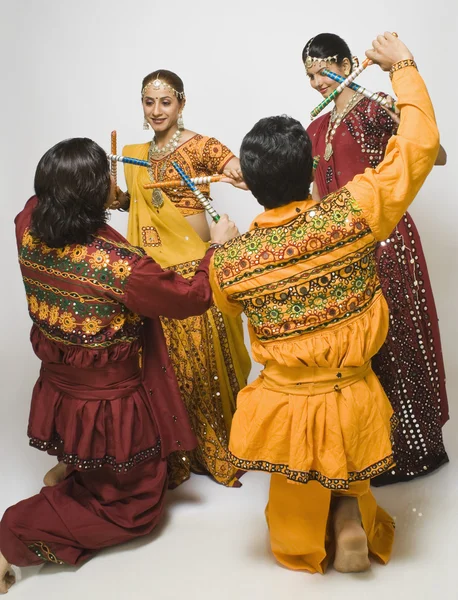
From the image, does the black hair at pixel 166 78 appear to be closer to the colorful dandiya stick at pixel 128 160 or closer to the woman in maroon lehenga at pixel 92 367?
the colorful dandiya stick at pixel 128 160

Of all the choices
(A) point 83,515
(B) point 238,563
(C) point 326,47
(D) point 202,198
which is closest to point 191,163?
(D) point 202,198

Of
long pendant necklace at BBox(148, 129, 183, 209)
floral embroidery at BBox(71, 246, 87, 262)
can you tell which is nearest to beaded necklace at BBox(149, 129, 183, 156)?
long pendant necklace at BBox(148, 129, 183, 209)

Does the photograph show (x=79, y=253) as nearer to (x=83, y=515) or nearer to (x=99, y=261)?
(x=99, y=261)

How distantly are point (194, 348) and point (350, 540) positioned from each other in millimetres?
1039

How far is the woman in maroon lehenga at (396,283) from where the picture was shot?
102 inches

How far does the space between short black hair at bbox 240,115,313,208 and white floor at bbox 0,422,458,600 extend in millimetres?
1084

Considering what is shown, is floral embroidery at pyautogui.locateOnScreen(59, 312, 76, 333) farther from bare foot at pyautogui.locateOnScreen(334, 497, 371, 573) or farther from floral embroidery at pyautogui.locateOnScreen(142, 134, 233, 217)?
bare foot at pyautogui.locateOnScreen(334, 497, 371, 573)

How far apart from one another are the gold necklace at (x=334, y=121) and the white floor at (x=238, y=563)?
1194 mm

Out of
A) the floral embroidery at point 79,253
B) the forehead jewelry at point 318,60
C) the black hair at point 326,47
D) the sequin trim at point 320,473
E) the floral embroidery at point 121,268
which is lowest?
the sequin trim at point 320,473

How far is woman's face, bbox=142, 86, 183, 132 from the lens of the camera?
9.46ft

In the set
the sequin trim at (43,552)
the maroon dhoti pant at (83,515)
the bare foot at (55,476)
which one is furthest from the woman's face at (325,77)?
the sequin trim at (43,552)

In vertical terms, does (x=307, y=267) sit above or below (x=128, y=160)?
below

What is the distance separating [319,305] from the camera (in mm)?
2018

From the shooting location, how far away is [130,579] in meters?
2.33
